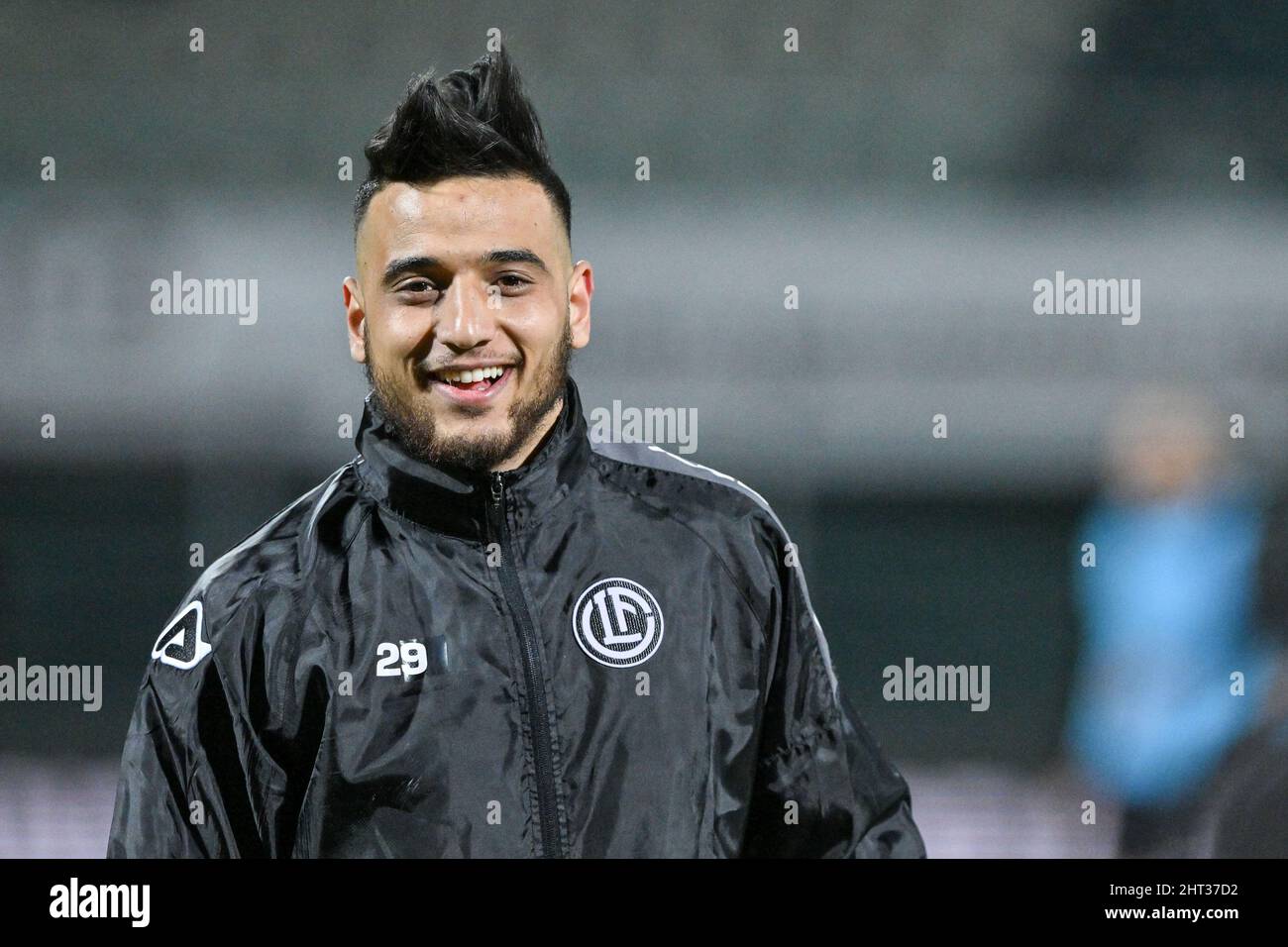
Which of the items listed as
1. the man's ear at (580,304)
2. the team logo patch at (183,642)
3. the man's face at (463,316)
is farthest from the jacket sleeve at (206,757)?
the man's ear at (580,304)

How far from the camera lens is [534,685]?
197 cm

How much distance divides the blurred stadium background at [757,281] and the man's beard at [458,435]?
1.60 ft

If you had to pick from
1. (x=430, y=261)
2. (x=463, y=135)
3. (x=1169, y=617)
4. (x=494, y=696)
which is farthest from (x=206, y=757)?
(x=1169, y=617)

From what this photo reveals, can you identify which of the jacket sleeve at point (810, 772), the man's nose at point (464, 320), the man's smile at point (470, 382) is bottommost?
the jacket sleeve at point (810, 772)

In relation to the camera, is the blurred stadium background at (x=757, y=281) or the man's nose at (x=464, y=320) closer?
the man's nose at (x=464, y=320)

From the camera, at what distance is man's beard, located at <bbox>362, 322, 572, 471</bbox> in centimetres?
204

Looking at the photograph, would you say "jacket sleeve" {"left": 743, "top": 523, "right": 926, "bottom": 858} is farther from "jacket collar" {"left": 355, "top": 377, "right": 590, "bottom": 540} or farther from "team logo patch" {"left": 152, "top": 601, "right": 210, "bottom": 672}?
"team logo patch" {"left": 152, "top": 601, "right": 210, "bottom": 672}

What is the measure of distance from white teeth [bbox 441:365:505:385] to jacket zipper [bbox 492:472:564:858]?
146mm

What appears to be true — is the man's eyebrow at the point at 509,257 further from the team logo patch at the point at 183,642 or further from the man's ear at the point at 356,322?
the team logo patch at the point at 183,642

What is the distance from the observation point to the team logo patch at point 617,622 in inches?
79.9

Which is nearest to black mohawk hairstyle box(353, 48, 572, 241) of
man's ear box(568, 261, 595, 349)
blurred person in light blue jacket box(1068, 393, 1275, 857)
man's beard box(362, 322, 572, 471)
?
man's ear box(568, 261, 595, 349)

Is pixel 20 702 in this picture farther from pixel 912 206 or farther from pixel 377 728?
pixel 912 206

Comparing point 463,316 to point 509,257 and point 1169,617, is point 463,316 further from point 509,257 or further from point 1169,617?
point 1169,617
